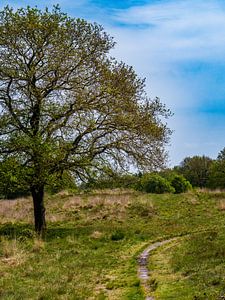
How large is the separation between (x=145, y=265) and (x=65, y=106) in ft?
37.1

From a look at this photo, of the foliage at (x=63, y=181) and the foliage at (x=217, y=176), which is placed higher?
the foliage at (x=217, y=176)

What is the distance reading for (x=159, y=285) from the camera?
13383 millimetres

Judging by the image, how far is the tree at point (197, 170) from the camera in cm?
9969

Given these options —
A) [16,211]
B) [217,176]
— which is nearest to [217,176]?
[217,176]

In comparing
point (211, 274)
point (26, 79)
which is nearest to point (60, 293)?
point (211, 274)

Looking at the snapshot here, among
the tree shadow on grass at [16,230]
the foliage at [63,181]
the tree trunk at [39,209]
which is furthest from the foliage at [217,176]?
the foliage at [63,181]

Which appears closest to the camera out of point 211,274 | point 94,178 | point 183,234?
point 211,274

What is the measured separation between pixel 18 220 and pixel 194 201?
13.1 metres

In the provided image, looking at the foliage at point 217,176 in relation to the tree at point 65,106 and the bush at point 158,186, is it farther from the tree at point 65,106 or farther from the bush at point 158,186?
the tree at point 65,106

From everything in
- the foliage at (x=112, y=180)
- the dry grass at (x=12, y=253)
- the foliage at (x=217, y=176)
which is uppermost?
the foliage at (x=217, y=176)

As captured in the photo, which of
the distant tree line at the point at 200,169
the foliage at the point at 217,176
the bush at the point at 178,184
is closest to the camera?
the bush at the point at 178,184

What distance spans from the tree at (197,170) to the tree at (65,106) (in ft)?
238

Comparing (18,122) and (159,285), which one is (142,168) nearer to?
(18,122)

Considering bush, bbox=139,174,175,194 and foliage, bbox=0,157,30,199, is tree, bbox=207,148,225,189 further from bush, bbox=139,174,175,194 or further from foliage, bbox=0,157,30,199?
foliage, bbox=0,157,30,199
